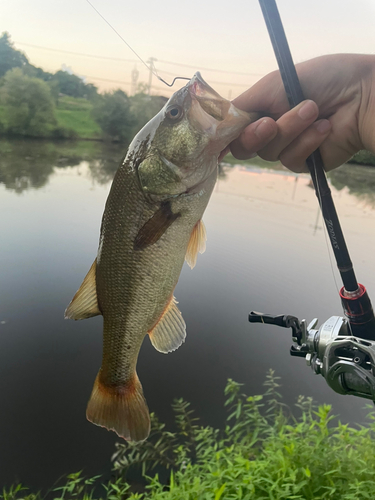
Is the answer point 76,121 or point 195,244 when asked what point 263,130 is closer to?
point 195,244

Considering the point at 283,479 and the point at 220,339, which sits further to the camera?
the point at 220,339

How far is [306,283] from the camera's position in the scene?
7.47 meters

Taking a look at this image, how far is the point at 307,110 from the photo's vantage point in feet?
3.85

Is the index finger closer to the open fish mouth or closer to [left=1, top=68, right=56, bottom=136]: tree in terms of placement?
the open fish mouth

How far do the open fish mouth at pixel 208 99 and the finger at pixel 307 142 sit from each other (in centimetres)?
35

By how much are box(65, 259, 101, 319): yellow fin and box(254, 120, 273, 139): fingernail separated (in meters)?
0.74

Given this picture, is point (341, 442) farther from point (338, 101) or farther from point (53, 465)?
point (53, 465)

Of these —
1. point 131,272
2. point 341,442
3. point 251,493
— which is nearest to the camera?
point 131,272

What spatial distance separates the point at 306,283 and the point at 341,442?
16.9 ft

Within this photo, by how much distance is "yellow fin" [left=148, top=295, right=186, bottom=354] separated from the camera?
121cm

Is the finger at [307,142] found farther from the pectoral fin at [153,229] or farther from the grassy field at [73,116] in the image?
the grassy field at [73,116]

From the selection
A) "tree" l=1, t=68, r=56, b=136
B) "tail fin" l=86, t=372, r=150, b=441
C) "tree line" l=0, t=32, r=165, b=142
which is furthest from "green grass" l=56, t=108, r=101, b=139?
"tail fin" l=86, t=372, r=150, b=441

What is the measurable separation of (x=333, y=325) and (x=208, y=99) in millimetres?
977

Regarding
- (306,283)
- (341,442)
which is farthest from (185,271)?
(341,442)
